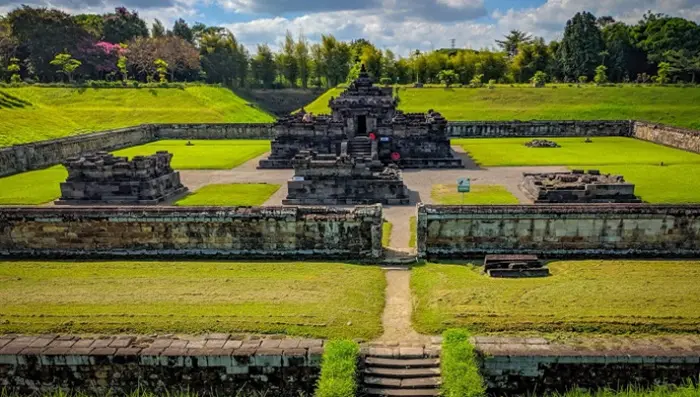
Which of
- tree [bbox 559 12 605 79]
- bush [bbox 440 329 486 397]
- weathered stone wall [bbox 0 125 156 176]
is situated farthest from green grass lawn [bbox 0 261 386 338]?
tree [bbox 559 12 605 79]

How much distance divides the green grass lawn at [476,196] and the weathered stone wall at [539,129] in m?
20.1

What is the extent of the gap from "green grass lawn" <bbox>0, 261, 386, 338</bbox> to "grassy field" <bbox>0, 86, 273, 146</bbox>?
28649 mm

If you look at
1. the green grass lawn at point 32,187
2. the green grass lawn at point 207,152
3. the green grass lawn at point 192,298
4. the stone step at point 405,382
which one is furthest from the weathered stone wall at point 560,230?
the green grass lawn at point 207,152

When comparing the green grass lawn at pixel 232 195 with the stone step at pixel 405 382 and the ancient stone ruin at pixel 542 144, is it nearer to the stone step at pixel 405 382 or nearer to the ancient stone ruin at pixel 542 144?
the stone step at pixel 405 382

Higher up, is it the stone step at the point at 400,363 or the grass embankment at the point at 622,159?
the grass embankment at the point at 622,159

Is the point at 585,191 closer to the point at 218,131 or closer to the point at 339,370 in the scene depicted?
the point at 339,370

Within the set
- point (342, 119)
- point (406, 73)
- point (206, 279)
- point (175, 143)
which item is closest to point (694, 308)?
point (206, 279)

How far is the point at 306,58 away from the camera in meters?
75.4

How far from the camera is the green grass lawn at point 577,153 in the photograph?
28.6 m

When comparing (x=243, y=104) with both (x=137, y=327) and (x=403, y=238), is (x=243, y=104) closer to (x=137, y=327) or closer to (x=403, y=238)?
(x=403, y=238)

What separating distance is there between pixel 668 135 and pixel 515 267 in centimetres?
2903

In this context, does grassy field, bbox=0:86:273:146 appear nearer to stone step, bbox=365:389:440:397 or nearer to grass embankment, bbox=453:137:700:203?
grass embankment, bbox=453:137:700:203

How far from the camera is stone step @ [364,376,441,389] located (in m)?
8.16

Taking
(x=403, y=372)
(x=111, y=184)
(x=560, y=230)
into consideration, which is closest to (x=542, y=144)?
(x=560, y=230)
